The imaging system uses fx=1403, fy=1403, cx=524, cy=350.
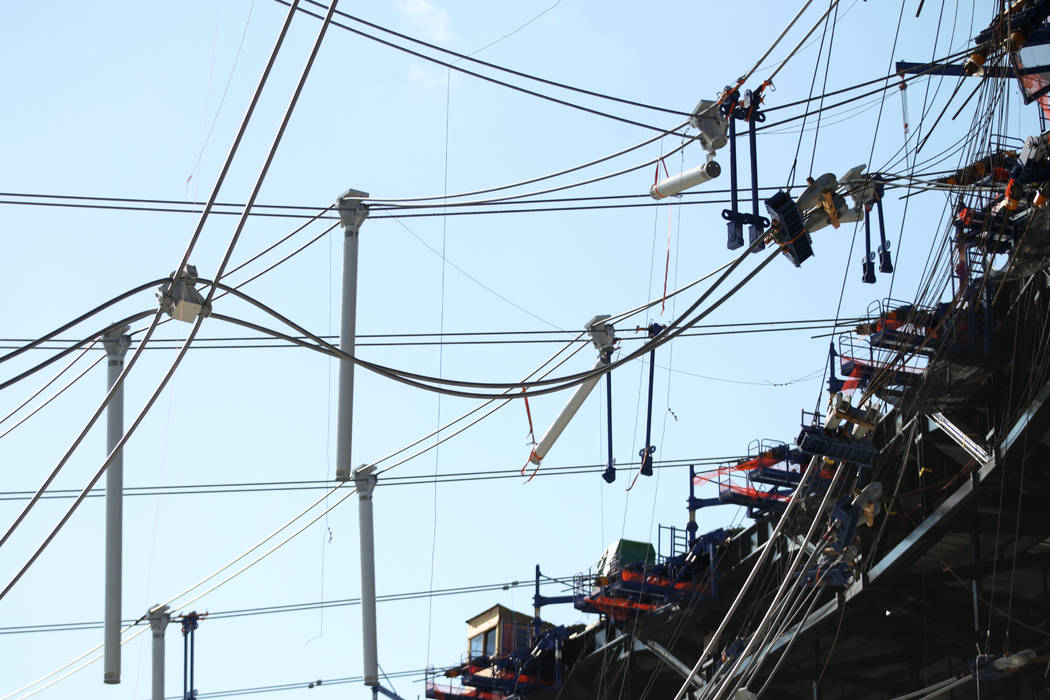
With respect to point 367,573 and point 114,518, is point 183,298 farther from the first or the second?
point 367,573

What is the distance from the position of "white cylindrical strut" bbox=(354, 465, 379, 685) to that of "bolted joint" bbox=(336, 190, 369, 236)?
5626 mm

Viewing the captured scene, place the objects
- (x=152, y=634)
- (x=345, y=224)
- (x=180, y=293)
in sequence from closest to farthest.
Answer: (x=180, y=293)
(x=345, y=224)
(x=152, y=634)

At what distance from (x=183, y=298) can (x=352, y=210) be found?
15.4 ft

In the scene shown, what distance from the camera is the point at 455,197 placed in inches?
792

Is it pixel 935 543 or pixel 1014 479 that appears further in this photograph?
pixel 935 543

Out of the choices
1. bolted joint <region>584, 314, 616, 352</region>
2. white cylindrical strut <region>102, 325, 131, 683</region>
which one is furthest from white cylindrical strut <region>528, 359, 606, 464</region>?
white cylindrical strut <region>102, 325, 131, 683</region>

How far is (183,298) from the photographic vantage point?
14117 millimetres

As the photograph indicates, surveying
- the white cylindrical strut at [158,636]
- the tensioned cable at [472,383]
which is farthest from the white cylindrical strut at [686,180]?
the white cylindrical strut at [158,636]

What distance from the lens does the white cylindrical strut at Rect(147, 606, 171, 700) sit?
24.7 metres

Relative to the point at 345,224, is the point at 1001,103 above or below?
above

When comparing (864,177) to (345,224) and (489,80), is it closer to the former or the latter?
(489,80)

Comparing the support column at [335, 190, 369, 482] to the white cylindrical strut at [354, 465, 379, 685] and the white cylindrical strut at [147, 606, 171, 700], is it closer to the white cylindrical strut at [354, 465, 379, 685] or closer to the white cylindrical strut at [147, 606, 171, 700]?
the white cylindrical strut at [354, 465, 379, 685]

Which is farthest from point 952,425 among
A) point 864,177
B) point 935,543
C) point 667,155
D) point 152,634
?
point 152,634

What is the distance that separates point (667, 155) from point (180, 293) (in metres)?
8.46
